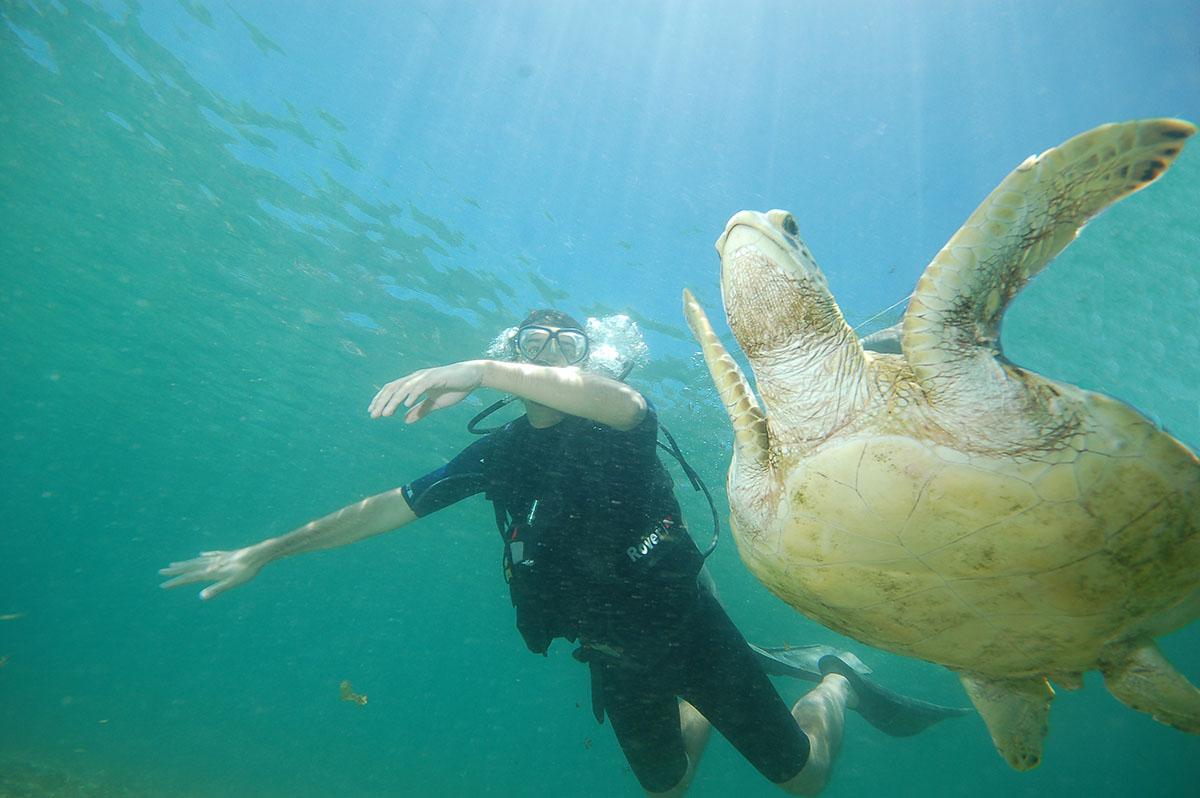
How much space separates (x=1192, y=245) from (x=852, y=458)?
1155cm

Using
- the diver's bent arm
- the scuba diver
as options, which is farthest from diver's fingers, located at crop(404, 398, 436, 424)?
the scuba diver

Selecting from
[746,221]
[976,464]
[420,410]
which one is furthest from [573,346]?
[976,464]

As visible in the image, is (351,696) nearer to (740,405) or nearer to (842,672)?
(842,672)

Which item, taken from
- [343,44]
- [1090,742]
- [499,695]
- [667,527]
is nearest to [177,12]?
[343,44]

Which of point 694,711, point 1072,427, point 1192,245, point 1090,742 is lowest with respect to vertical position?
point 1090,742

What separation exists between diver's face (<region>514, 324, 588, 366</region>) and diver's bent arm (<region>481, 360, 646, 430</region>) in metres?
2.47

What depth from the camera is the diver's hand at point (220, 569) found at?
340cm

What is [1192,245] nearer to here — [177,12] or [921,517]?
[921,517]

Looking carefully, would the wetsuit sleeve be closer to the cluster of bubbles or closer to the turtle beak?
the turtle beak

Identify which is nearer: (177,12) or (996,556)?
(996,556)

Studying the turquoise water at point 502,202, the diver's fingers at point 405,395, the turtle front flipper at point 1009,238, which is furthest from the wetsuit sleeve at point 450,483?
the turquoise water at point 502,202

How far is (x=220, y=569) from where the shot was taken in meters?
3.53

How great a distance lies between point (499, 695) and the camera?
70.6 metres

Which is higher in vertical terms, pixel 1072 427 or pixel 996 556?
pixel 1072 427
